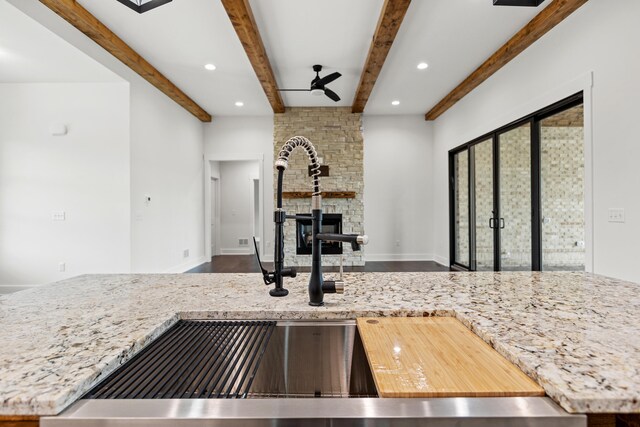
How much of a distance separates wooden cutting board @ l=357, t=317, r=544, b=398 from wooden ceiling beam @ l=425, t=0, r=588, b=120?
11.3ft

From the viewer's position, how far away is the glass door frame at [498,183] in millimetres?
3518

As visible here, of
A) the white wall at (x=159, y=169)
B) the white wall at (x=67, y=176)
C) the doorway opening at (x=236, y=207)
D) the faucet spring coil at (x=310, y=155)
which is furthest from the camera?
the doorway opening at (x=236, y=207)

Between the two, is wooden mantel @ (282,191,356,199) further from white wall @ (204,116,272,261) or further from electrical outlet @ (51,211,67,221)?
electrical outlet @ (51,211,67,221)

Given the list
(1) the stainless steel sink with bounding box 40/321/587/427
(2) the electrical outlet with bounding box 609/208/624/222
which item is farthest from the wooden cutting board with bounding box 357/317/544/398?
(2) the electrical outlet with bounding box 609/208/624/222

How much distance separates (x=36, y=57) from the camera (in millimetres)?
3512

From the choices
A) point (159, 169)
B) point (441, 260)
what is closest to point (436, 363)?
point (159, 169)

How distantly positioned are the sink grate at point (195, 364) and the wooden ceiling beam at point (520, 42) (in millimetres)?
3734

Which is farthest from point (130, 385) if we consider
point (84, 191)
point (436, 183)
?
point (436, 183)

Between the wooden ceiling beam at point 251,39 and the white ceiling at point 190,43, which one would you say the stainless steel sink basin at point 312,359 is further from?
the white ceiling at point 190,43

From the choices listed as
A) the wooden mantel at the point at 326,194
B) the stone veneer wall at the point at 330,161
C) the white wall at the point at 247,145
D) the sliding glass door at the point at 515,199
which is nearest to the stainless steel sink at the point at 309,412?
the sliding glass door at the point at 515,199

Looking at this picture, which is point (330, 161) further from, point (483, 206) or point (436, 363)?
point (436, 363)

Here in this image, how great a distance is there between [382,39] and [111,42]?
113 inches

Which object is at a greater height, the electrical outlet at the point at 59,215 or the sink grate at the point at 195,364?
the electrical outlet at the point at 59,215

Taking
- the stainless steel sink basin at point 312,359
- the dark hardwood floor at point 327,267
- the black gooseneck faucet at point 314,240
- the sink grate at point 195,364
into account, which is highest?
the black gooseneck faucet at point 314,240
